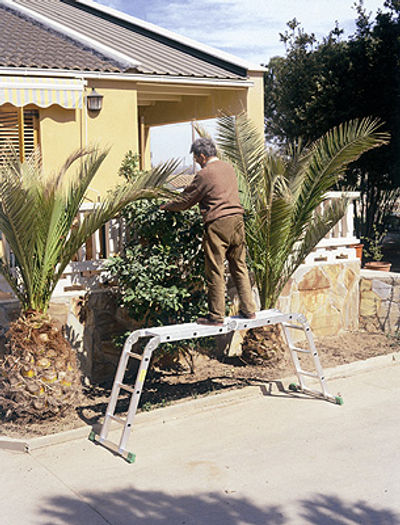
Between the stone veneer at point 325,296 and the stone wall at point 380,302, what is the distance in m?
0.16

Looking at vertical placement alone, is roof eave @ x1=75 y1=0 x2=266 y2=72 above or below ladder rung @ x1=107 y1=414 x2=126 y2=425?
above

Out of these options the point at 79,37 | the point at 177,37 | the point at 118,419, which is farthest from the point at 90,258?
the point at 177,37

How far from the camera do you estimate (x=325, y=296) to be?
9695 mm

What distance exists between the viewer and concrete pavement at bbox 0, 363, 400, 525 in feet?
15.5

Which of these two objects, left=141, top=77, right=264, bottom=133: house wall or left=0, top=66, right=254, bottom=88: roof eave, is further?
left=141, top=77, right=264, bottom=133: house wall

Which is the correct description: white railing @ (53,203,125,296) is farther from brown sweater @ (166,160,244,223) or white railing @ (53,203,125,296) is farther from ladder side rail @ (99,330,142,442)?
ladder side rail @ (99,330,142,442)

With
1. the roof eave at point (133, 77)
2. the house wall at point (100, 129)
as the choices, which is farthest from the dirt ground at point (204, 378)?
the roof eave at point (133, 77)

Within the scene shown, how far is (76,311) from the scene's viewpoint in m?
7.53

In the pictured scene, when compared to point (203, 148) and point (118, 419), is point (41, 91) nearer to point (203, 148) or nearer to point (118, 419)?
point (203, 148)

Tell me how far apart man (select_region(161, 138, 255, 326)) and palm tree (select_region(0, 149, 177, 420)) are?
364 mm

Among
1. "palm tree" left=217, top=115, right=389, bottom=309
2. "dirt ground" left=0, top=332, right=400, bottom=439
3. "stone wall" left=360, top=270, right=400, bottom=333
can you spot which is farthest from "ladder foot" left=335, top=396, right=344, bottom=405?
"stone wall" left=360, top=270, right=400, bottom=333

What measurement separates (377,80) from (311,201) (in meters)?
8.03

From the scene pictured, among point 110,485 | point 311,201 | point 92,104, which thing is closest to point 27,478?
point 110,485

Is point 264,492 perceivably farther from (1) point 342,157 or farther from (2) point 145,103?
(2) point 145,103
